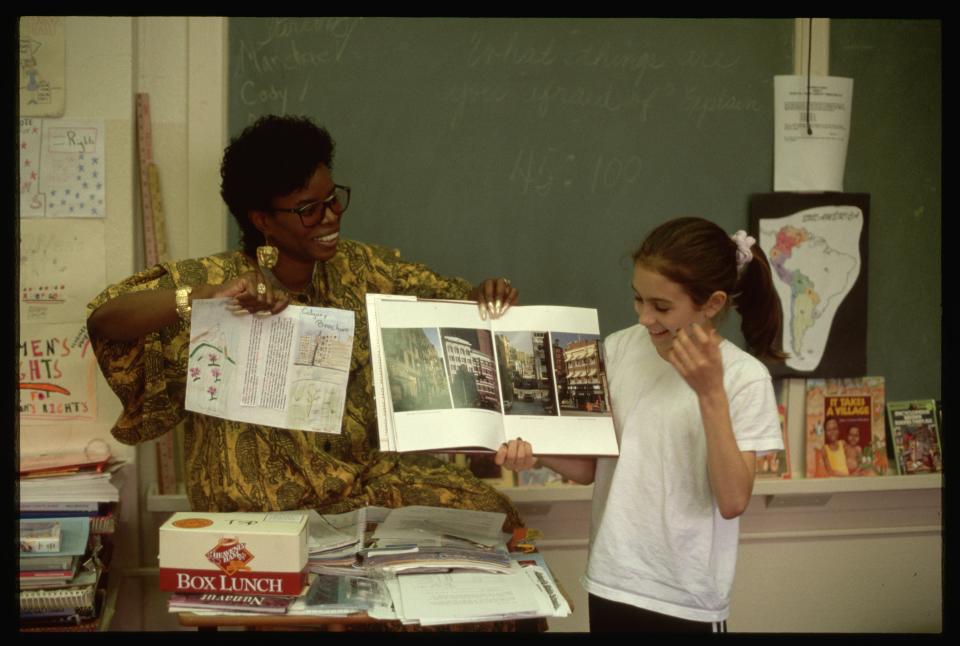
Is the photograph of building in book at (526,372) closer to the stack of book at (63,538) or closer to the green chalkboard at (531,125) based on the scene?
the green chalkboard at (531,125)

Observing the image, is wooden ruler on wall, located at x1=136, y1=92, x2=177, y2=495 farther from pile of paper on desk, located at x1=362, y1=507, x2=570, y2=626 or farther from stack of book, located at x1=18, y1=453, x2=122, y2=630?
pile of paper on desk, located at x1=362, y1=507, x2=570, y2=626

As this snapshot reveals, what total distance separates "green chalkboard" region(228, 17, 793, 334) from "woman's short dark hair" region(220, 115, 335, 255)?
1.19 feet

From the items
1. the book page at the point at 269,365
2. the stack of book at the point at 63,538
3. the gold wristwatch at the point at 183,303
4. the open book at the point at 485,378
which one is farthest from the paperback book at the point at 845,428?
the stack of book at the point at 63,538

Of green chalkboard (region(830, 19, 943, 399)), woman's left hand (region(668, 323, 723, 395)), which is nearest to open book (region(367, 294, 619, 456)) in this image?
woman's left hand (region(668, 323, 723, 395))

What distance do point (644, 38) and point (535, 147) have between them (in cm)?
45

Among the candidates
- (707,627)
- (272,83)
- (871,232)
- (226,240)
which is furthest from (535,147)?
(707,627)

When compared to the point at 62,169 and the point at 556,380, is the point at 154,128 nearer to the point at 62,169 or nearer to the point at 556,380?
the point at 62,169

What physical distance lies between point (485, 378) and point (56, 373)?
1.25 m

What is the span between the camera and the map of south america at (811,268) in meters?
2.37

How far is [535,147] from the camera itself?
228 centimetres

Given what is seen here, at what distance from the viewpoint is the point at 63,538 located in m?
1.87

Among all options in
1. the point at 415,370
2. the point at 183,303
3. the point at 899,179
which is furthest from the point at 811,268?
the point at 183,303

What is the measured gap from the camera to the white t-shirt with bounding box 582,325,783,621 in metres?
1.44

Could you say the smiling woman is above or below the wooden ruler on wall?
below
